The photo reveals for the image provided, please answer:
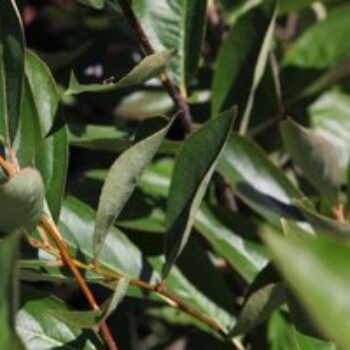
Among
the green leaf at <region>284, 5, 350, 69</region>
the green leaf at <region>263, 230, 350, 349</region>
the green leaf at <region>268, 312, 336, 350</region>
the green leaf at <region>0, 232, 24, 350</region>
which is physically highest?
the green leaf at <region>263, 230, 350, 349</region>

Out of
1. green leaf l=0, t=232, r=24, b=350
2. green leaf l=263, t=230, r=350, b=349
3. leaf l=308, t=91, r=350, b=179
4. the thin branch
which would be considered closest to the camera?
green leaf l=263, t=230, r=350, b=349

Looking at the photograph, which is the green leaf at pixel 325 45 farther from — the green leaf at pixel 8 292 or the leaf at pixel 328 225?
the green leaf at pixel 8 292

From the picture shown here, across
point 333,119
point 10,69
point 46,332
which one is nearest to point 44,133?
point 10,69

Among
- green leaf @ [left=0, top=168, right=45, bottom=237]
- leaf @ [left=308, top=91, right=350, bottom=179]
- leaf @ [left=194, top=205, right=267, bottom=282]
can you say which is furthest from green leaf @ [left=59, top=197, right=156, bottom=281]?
leaf @ [left=308, top=91, right=350, bottom=179]

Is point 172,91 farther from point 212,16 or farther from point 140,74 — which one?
point 212,16

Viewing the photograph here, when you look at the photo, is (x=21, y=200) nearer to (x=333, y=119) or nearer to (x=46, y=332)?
(x=46, y=332)

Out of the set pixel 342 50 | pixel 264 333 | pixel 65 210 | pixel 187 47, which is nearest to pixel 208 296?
pixel 264 333

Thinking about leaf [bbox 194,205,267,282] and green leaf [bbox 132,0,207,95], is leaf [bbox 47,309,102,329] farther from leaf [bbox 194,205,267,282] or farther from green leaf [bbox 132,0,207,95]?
green leaf [bbox 132,0,207,95]
